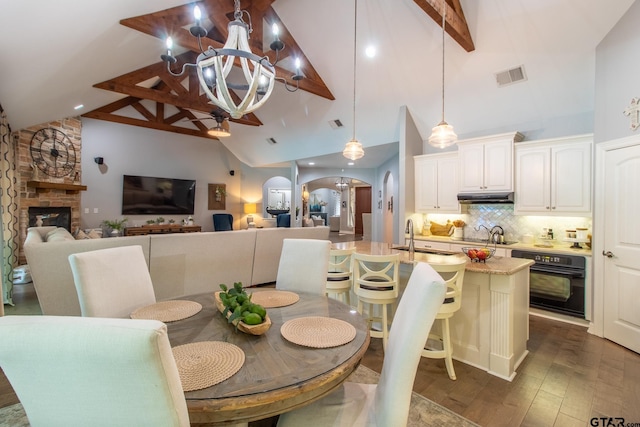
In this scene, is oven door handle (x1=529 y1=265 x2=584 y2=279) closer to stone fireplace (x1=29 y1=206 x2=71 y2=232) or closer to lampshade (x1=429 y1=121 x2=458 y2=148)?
lampshade (x1=429 y1=121 x2=458 y2=148)

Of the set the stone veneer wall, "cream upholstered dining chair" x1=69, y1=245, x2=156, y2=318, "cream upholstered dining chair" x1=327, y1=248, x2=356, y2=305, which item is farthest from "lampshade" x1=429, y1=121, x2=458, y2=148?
the stone veneer wall

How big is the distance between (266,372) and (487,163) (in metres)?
4.32

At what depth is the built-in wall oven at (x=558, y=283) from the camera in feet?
11.0

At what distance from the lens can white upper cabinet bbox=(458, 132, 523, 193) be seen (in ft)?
13.2

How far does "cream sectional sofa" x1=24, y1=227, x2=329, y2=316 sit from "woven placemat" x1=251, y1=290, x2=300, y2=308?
33.0 inches

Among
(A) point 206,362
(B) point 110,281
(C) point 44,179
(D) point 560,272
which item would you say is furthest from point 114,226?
(D) point 560,272

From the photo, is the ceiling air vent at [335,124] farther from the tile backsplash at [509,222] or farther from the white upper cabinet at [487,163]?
the tile backsplash at [509,222]

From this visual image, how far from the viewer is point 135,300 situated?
5.82 feet

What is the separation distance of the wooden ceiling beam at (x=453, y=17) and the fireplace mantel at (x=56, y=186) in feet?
22.6

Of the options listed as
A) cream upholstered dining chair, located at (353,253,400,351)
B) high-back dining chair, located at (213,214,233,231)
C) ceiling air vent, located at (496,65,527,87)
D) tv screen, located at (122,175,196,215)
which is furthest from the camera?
high-back dining chair, located at (213,214,233,231)

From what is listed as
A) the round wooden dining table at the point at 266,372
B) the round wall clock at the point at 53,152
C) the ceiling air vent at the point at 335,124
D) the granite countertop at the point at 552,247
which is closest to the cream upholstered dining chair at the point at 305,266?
the round wooden dining table at the point at 266,372

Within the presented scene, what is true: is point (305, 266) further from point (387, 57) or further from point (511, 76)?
point (511, 76)

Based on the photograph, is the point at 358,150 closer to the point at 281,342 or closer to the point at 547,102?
the point at 547,102

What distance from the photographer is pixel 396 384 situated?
110 cm
